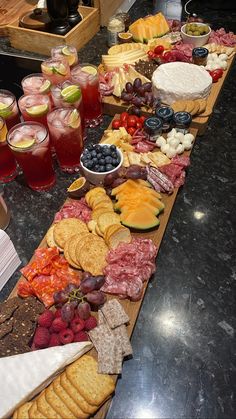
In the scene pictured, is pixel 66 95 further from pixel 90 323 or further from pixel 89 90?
pixel 90 323

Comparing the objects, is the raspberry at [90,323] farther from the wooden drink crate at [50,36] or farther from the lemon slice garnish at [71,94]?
the wooden drink crate at [50,36]

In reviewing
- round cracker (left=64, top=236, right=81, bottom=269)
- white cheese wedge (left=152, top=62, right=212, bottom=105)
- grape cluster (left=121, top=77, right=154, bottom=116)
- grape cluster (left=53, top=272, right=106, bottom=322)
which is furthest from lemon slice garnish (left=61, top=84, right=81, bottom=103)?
grape cluster (left=53, top=272, right=106, bottom=322)

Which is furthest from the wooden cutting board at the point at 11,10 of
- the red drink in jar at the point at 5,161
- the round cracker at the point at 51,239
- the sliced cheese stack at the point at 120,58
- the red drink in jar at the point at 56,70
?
the round cracker at the point at 51,239

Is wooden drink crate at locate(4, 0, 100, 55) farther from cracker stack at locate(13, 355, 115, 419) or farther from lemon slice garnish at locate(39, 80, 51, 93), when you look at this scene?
cracker stack at locate(13, 355, 115, 419)

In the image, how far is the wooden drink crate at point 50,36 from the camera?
2.13 metres

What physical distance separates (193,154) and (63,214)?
27.8 inches

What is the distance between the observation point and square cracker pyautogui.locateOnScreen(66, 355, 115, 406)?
Answer: 3.16ft

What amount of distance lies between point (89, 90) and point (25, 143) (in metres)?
0.50

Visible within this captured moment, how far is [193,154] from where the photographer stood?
1728 mm

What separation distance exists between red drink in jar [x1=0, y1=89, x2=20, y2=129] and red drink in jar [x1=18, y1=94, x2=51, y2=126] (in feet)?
0.13

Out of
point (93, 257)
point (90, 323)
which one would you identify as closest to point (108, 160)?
point (93, 257)

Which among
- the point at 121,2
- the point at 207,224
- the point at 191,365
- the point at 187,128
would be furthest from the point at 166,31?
the point at 191,365

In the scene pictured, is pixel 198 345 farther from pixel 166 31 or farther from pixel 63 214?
pixel 166 31

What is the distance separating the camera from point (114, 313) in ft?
3.69
